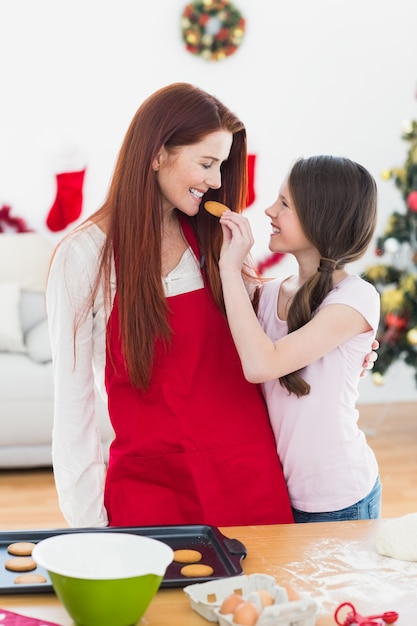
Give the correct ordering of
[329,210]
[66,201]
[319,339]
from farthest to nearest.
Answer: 1. [66,201]
2. [329,210]
3. [319,339]

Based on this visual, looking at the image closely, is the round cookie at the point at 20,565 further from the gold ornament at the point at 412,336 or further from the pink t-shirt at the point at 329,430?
the gold ornament at the point at 412,336

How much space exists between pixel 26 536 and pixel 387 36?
4.66m

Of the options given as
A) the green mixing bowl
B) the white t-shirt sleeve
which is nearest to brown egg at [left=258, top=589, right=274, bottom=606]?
the green mixing bowl

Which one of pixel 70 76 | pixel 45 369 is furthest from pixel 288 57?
pixel 45 369

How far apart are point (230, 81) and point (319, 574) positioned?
4.43m

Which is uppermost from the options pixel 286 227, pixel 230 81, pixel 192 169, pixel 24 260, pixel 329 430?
pixel 230 81

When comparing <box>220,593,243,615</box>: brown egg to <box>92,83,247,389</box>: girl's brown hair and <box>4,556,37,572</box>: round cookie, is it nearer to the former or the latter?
<box>4,556,37,572</box>: round cookie

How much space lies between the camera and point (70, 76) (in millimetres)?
5152

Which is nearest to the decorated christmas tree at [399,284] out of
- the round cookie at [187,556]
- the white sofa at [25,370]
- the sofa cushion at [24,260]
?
→ the white sofa at [25,370]

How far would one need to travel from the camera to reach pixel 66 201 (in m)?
5.00

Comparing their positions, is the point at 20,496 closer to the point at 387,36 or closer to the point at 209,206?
the point at 209,206

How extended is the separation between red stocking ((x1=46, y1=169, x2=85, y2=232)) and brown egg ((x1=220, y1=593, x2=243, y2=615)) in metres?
4.08

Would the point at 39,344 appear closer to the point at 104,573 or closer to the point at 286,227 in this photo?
the point at 286,227

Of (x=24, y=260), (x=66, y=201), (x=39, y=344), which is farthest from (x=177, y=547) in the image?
(x=66, y=201)
